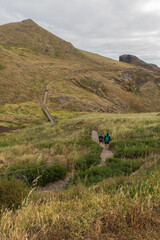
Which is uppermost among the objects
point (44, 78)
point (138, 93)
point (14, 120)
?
point (44, 78)

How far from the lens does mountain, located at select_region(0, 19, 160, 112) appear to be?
1870 inches

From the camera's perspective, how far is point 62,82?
59.9m

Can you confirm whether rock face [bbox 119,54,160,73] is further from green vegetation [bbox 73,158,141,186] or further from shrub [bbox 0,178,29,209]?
shrub [bbox 0,178,29,209]

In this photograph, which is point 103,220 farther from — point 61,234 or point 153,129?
point 153,129

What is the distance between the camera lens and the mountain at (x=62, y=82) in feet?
156

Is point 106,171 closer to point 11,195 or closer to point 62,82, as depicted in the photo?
point 11,195

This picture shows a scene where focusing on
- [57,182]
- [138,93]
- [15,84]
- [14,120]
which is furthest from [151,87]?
[57,182]

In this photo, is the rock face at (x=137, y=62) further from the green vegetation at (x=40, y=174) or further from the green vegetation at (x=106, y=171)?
the green vegetation at (x=40, y=174)

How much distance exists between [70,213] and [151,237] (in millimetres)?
1079

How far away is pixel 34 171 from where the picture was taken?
5.85 metres

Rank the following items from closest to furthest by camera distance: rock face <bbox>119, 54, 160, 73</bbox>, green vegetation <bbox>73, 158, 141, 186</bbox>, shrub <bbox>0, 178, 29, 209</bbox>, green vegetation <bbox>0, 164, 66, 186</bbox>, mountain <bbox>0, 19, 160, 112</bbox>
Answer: shrub <bbox>0, 178, 29, 209</bbox>, green vegetation <bbox>73, 158, 141, 186</bbox>, green vegetation <bbox>0, 164, 66, 186</bbox>, mountain <bbox>0, 19, 160, 112</bbox>, rock face <bbox>119, 54, 160, 73</bbox>

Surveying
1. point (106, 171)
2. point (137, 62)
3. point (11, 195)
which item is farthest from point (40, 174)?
point (137, 62)

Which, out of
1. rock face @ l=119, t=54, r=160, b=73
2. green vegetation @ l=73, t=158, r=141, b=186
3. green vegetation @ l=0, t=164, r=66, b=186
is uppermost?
rock face @ l=119, t=54, r=160, b=73

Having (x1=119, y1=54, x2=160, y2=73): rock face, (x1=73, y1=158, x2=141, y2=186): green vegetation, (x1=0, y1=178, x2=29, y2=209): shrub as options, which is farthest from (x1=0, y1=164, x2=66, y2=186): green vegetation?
(x1=119, y1=54, x2=160, y2=73): rock face
